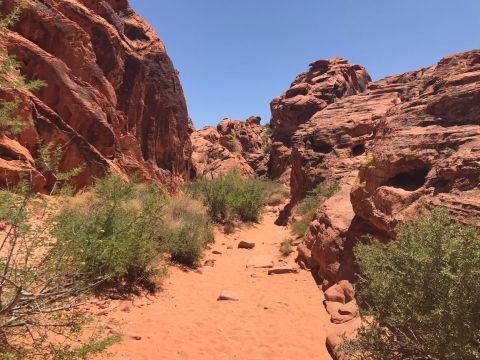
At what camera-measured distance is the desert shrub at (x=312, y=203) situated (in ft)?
39.1

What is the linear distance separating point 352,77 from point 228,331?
109 feet

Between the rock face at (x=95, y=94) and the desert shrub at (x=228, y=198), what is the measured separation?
308 cm

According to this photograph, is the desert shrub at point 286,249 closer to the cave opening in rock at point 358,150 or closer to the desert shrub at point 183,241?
the desert shrub at point 183,241

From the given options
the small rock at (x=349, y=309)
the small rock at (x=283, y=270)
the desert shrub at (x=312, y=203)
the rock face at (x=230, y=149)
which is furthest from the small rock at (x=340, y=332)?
the rock face at (x=230, y=149)

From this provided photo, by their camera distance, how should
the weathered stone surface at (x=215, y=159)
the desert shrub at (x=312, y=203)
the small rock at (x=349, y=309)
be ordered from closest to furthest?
the small rock at (x=349, y=309) → the desert shrub at (x=312, y=203) → the weathered stone surface at (x=215, y=159)

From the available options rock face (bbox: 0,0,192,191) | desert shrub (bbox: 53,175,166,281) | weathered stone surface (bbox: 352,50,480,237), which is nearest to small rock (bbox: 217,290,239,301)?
desert shrub (bbox: 53,175,166,281)

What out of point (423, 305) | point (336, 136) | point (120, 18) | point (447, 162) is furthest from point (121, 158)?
point (423, 305)

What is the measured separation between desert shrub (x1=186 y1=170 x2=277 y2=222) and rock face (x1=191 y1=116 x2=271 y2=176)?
9037 millimetres

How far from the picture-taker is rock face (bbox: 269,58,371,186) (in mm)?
28359

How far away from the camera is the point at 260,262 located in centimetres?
939

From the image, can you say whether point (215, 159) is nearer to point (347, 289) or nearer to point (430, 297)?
point (347, 289)

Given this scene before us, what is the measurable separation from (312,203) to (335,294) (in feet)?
22.9

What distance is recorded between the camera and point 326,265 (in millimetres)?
7734

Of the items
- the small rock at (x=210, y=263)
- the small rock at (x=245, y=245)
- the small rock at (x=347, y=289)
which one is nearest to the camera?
the small rock at (x=347, y=289)
